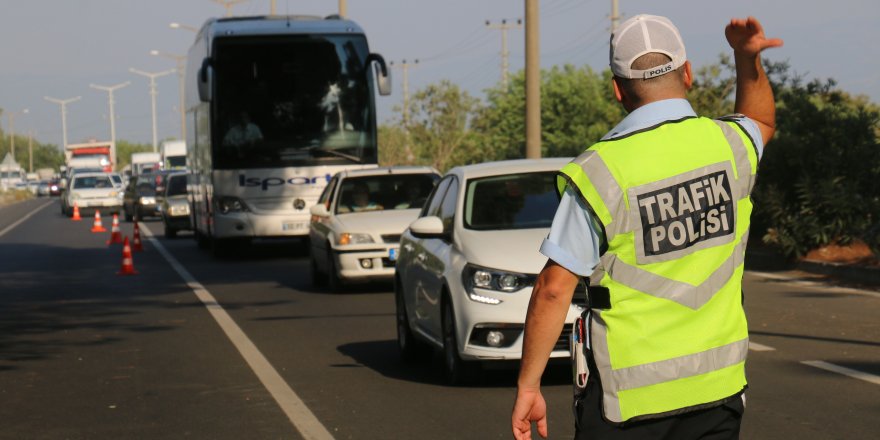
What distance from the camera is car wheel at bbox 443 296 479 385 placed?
9852 mm

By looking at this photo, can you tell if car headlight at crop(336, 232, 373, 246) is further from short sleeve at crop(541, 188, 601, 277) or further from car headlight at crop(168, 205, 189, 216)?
car headlight at crop(168, 205, 189, 216)

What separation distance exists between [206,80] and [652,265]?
21.1 meters

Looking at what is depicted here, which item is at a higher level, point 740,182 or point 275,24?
point 275,24

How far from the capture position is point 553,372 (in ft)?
34.1

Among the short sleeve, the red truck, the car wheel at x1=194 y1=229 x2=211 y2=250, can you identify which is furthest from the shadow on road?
the red truck

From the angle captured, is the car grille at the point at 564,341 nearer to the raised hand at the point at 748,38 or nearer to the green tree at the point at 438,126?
the raised hand at the point at 748,38

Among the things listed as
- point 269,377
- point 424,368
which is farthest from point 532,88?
point 269,377

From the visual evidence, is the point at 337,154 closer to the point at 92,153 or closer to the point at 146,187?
the point at 146,187

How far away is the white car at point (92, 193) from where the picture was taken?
5431 centimetres

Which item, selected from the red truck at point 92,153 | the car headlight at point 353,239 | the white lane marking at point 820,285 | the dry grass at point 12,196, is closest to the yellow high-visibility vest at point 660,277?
the white lane marking at point 820,285

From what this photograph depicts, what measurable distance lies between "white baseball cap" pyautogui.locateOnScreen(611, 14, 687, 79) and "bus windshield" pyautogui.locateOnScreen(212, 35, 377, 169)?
67.8 feet

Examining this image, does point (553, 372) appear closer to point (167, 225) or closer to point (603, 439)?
point (603, 439)

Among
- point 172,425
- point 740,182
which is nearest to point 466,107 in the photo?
point 172,425

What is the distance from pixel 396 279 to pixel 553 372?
202cm
